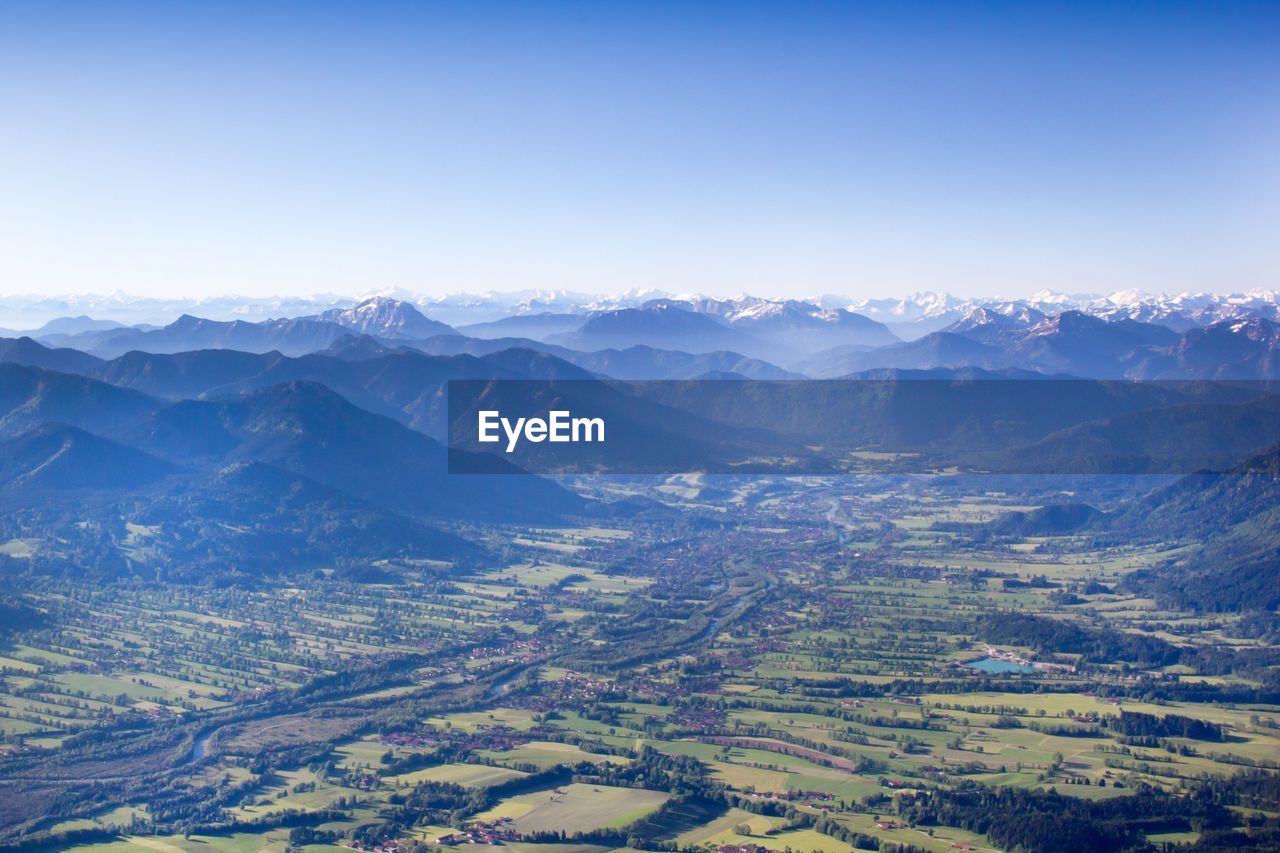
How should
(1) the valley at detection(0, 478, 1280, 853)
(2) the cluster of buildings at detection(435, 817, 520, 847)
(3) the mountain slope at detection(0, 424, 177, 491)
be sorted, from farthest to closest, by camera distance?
(3) the mountain slope at detection(0, 424, 177, 491), (1) the valley at detection(0, 478, 1280, 853), (2) the cluster of buildings at detection(435, 817, 520, 847)

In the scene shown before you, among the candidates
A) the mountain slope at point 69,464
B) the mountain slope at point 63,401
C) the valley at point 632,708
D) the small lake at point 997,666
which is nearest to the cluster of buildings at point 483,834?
the valley at point 632,708

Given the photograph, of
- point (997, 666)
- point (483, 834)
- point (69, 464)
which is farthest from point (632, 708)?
point (69, 464)

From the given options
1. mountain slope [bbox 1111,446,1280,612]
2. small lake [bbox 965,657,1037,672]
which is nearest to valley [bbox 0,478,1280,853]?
small lake [bbox 965,657,1037,672]

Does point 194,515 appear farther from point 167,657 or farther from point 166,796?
point 166,796

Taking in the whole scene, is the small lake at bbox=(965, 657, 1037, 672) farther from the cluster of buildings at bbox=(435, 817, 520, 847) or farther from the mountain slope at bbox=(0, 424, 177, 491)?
the mountain slope at bbox=(0, 424, 177, 491)

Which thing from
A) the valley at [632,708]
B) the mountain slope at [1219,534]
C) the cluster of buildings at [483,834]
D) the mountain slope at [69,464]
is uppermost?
the mountain slope at [69,464]

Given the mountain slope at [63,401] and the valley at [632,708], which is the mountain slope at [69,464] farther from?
the valley at [632,708]

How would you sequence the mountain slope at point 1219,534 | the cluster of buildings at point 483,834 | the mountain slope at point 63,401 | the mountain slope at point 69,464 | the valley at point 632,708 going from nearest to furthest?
the cluster of buildings at point 483,834, the valley at point 632,708, the mountain slope at point 1219,534, the mountain slope at point 69,464, the mountain slope at point 63,401

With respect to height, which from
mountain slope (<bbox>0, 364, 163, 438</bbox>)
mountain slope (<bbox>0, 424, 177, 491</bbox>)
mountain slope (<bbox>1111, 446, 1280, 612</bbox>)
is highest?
mountain slope (<bbox>0, 364, 163, 438</bbox>)

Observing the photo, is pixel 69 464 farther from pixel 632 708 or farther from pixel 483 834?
pixel 483 834
